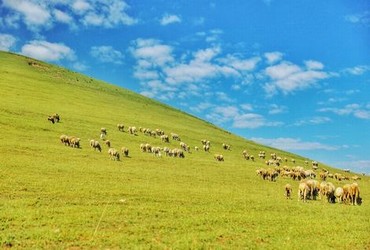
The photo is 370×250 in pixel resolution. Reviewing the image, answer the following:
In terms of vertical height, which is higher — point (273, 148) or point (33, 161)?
point (273, 148)

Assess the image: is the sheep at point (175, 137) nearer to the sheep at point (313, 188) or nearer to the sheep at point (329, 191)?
the sheep at point (313, 188)

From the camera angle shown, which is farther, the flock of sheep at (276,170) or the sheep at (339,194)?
the sheep at (339,194)

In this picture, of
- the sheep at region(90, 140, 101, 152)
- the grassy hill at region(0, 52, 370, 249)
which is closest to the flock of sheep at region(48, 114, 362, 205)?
the sheep at region(90, 140, 101, 152)

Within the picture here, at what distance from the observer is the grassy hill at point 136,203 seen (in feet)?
57.1

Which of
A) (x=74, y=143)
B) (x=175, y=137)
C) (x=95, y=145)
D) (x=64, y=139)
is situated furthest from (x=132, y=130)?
(x=74, y=143)

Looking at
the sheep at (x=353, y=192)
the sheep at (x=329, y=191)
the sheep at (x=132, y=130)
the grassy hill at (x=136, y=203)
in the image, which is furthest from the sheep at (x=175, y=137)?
the sheep at (x=353, y=192)

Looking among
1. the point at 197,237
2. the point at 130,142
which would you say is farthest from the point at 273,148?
the point at 197,237

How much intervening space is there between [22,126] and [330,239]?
147ft

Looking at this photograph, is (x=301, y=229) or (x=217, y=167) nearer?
(x=301, y=229)

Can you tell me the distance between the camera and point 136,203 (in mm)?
25031

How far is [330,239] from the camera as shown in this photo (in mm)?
18859

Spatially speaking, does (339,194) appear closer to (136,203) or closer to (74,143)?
(136,203)

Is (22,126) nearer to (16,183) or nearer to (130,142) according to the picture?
(130,142)

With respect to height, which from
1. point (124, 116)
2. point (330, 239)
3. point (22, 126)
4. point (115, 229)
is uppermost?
point (124, 116)
